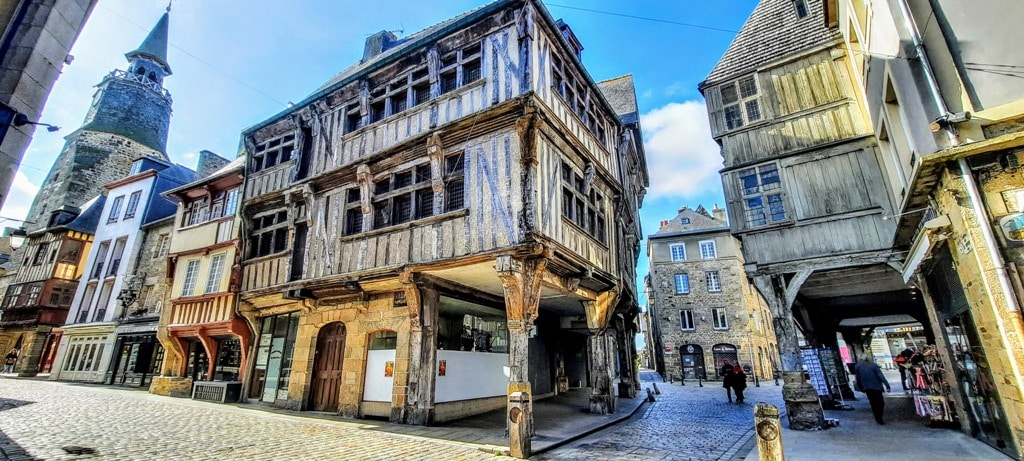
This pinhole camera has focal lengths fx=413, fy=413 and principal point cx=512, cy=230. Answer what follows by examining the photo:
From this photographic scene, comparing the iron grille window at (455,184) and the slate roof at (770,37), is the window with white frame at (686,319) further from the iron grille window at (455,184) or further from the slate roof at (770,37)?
the iron grille window at (455,184)

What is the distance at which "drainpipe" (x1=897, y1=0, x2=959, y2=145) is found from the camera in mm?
4906

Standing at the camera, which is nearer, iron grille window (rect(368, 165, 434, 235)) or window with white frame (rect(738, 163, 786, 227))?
iron grille window (rect(368, 165, 434, 235))

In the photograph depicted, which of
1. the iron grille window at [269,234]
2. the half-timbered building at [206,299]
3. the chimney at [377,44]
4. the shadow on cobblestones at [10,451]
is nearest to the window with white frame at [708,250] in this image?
the chimney at [377,44]

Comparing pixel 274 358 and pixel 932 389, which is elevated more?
pixel 274 358

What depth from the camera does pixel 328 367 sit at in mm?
11055

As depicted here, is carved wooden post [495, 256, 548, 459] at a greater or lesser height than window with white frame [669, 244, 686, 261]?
lesser

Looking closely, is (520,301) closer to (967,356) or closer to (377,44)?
(967,356)

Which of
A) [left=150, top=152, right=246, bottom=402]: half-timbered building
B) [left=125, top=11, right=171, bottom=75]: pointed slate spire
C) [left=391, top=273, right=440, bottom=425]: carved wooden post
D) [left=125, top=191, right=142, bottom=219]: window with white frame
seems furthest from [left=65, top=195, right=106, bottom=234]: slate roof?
[left=391, top=273, right=440, bottom=425]: carved wooden post

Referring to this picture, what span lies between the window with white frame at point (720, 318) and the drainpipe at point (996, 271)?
2295cm

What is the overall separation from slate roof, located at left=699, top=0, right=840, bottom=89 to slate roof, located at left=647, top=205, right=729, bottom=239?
17670mm

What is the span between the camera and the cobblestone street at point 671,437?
635 cm

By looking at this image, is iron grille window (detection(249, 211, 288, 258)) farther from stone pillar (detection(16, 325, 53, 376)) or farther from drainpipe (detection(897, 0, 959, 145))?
stone pillar (detection(16, 325, 53, 376))

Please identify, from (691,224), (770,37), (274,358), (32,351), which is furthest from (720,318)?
(32,351)

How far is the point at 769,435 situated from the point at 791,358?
5.13 meters
